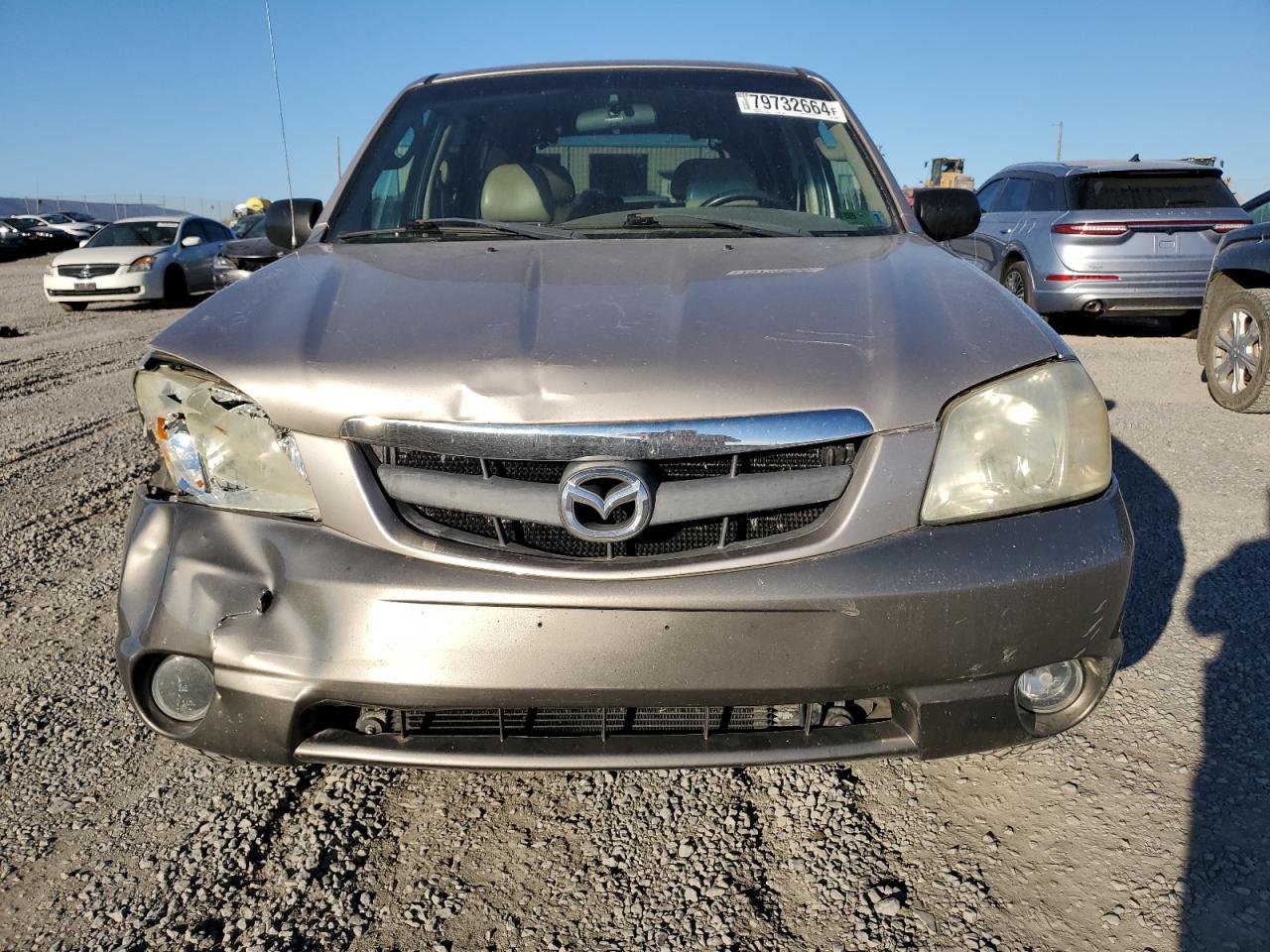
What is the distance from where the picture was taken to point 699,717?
1.74m

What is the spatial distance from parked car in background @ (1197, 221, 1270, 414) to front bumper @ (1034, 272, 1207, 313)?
6.06 ft

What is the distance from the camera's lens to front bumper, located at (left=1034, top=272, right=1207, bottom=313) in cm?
800

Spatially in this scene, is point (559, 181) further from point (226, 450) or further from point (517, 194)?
point (226, 450)

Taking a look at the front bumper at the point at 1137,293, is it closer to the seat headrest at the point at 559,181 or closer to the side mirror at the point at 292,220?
the seat headrest at the point at 559,181

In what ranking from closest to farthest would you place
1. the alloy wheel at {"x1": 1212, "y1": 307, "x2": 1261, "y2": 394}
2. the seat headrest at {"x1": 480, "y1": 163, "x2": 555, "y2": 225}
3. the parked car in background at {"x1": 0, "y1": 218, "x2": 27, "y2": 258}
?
the seat headrest at {"x1": 480, "y1": 163, "x2": 555, "y2": 225}
the alloy wheel at {"x1": 1212, "y1": 307, "x2": 1261, "y2": 394}
the parked car in background at {"x1": 0, "y1": 218, "x2": 27, "y2": 258}

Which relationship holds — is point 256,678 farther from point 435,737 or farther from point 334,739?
point 435,737

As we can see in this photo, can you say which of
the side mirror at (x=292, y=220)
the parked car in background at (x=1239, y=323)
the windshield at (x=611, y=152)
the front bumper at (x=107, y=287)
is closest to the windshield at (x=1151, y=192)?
the parked car in background at (x=1239, y=323)

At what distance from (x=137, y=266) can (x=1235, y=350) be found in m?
13.9

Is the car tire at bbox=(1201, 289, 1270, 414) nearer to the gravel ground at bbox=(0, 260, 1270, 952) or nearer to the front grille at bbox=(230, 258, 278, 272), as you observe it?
the gravel ground at bbox=(0, 260, 1270, 952)

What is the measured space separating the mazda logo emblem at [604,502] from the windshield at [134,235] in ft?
50.6

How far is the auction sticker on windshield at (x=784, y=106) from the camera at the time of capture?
3059mm

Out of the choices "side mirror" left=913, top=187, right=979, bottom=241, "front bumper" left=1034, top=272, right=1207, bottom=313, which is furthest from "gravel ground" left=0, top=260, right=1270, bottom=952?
"front bumper" left=1034, top=272, right=1207, bottom=313

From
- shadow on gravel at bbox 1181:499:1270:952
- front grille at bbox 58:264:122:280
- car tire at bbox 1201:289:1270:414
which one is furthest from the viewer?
front grille at bbox 58:264:122:280

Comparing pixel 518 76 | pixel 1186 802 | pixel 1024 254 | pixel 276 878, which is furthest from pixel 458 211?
pixel 1024 254
